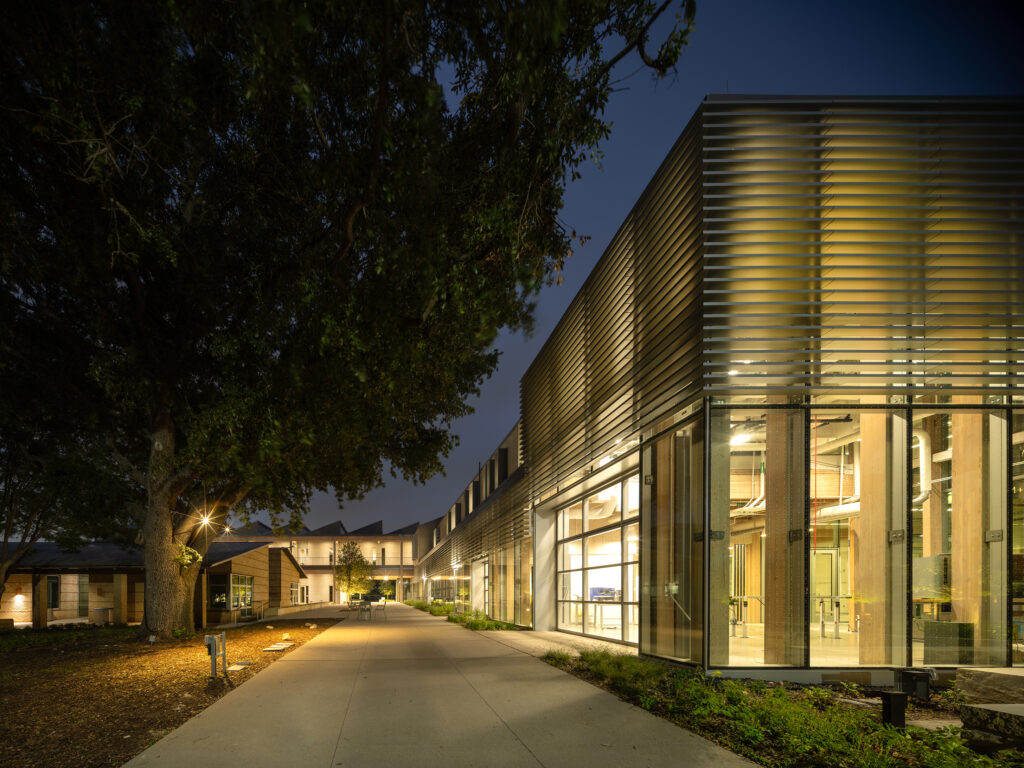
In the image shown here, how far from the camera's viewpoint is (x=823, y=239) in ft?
34.2

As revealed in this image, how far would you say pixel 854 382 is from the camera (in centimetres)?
1049

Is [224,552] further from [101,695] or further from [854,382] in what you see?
[854,382]

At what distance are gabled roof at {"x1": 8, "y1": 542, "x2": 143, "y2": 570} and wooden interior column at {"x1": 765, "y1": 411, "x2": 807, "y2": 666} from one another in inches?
1038

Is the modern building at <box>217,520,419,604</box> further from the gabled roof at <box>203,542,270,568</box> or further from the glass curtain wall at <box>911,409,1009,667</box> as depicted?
the glass curtain wall at <box>911,409,1009,667</box>

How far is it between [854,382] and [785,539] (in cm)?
233

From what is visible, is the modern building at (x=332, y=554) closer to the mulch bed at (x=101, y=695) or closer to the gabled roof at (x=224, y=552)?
the gabled roof at (x=224, y=552)

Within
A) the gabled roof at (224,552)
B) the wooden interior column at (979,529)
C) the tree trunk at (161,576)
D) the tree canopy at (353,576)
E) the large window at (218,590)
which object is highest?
the wooden interior column at (979,529)

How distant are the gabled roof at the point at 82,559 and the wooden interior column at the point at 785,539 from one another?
26358 mm

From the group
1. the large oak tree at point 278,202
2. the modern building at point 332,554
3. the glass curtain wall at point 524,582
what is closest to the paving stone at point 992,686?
the large oak tree at point 278,202

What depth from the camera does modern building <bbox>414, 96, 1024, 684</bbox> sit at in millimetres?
10367

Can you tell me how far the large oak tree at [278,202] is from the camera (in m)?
8.39

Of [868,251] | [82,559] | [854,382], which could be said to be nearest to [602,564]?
[854,382]

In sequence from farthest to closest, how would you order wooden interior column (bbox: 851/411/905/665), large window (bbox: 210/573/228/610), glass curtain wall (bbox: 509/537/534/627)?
large window (bbox: 210/573/228/610) → glass curtain wall (bbox: 509/537/534/627) → wooden interior column (bbox: 851/411/905/665)

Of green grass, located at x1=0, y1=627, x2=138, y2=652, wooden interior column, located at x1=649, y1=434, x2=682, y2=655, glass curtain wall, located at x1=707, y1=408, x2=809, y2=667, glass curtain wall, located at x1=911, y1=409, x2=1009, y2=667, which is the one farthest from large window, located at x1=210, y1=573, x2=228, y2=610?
glass curtain wall, located at x1=911, y1=409, x2=1009, y2=667
